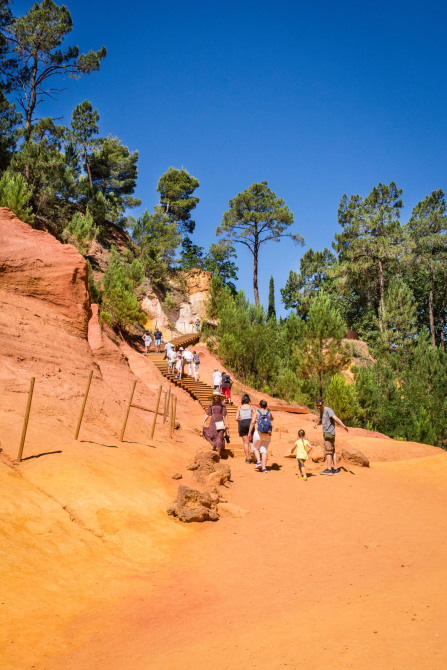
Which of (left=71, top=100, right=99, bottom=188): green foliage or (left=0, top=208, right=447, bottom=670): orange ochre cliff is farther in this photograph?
(left=71, top=100, right=99, bottom=188): green foliage

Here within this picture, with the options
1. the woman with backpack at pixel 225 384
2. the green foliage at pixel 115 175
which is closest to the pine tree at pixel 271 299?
the green foliage at pixel 115 175

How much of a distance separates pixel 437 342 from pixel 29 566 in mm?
48296

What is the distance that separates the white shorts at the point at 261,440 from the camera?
11.0 meters

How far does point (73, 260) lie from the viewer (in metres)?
16.8

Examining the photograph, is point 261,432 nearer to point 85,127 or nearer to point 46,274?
point 46,274

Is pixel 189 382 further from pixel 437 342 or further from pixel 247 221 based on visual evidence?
pixel 437 342

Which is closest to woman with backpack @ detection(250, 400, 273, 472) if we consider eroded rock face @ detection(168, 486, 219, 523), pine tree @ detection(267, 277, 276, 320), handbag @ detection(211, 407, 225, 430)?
handbag @ detection(211, 407, 225, 430)

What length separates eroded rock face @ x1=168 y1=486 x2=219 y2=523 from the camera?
24.3 feet

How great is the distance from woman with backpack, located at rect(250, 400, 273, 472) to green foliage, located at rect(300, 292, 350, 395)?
15849 millimetres

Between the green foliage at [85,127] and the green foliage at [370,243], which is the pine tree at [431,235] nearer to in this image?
the green foliage at [370,243]

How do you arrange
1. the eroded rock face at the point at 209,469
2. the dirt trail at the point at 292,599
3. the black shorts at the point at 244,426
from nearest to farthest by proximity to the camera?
1. the dirt trail at the point at 292,599
2. the eroded rock face at the point at 209,469
3. the black shorts at the point at 244,426

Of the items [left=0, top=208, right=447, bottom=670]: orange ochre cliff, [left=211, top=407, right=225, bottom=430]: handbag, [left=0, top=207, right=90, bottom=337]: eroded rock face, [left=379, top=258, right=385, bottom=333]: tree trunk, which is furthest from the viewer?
[left=379, top=258, right=385, bottom=333]: tree trunk

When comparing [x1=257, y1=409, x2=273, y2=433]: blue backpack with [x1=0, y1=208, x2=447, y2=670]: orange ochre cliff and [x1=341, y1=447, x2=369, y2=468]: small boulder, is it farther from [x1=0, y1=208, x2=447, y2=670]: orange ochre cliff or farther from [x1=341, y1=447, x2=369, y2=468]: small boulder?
[x1=341, y1=447, x2=369, y2=468]: small boulder

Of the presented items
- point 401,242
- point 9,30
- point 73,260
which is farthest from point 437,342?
point 9,30
